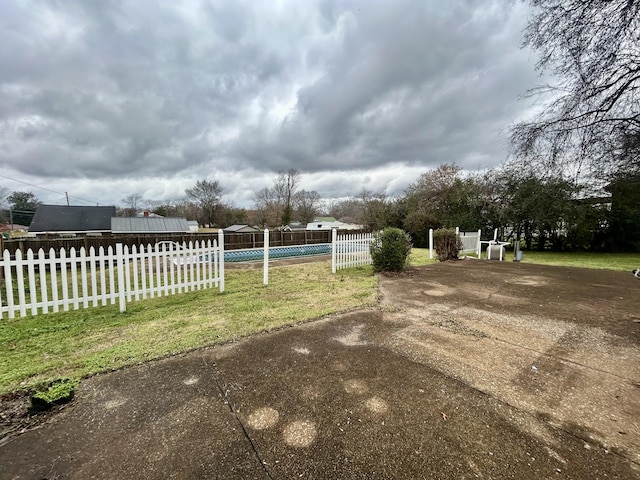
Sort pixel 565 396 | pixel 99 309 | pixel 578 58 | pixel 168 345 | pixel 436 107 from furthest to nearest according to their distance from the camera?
pixel 436 107
pixel 578 58
pixel 99 309
pixel 168 345
pixel 565 396

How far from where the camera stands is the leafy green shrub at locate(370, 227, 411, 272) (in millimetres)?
7590

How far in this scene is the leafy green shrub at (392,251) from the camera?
24.9ft

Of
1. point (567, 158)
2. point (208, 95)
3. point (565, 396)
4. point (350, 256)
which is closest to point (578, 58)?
point (567, 158)

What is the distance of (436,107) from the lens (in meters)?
12.7

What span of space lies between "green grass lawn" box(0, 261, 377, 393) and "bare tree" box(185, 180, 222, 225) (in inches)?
1859

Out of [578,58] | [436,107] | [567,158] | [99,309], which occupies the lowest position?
[99,309]

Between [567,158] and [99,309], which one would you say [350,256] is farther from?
[567,158]

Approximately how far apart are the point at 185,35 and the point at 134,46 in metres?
1.63

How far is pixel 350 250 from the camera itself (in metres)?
8.57

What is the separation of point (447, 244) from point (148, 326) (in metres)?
10.9

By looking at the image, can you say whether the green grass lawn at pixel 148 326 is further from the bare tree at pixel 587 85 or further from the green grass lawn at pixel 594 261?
the green grass lawn at pixel 594 261

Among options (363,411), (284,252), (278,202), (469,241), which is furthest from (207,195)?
(363,411)

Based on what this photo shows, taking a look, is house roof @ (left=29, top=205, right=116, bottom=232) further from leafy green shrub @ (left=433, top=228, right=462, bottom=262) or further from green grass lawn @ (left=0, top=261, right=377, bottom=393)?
leafy green shrub @ (left=433, top=228, right=462, bottom=262)

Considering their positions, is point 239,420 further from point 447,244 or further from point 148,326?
point 447,244
